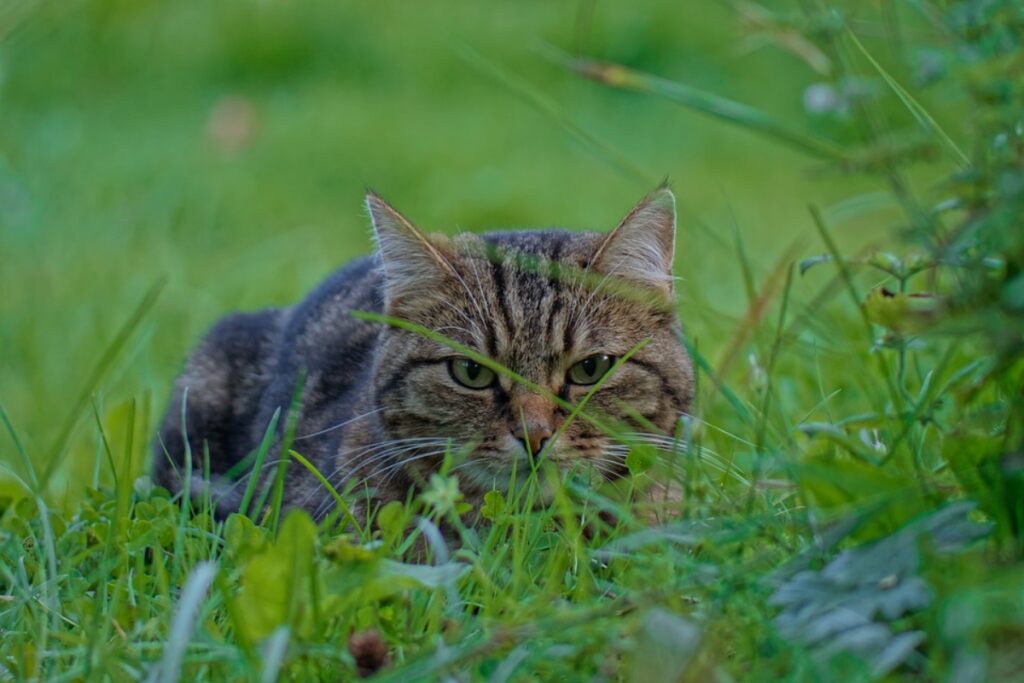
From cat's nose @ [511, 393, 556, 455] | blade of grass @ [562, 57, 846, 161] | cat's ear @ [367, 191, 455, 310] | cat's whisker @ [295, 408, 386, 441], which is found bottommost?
cat's whisker @ [295, 408, 386, 441]

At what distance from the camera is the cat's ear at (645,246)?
2.52 meters

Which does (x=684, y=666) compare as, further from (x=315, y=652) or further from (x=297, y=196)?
(x=297, y=196)

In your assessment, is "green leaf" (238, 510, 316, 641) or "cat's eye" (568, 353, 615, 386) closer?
"green leaf" (238, 510, 316, 641)

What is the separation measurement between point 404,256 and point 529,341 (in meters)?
0.37

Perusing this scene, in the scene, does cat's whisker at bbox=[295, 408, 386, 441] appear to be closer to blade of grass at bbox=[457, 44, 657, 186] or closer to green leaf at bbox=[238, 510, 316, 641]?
blade of grass at bbox=[457, 44, 657, 186]

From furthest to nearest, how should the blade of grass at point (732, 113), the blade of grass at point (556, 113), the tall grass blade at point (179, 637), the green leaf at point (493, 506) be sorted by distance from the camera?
the green leaf at point (493, 506) < the blade of grass at point (556, 113) < the blade of grass at point (732, 113) < the tall grass blade at point (179, 637)

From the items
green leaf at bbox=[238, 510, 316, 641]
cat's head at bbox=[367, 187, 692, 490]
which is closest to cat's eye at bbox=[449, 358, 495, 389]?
cat's head at bbox=[367, 187, 692, 490]

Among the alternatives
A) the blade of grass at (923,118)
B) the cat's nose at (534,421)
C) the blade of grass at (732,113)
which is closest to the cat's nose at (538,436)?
the cat's nose at (534,421)

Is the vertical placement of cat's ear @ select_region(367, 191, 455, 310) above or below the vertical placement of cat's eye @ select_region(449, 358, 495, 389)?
above

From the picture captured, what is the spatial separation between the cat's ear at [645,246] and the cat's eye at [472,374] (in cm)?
32

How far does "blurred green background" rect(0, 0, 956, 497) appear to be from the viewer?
14.5 ft

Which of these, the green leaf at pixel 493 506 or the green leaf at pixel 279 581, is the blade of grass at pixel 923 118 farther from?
the green leaf at pixel 279 581

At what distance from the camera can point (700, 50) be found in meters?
7.37

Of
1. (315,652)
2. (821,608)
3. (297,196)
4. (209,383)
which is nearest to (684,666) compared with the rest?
(821,608)
